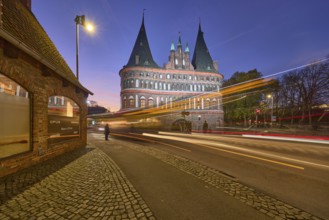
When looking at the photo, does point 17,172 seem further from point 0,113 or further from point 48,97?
point 48,97

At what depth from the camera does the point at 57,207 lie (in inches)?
133

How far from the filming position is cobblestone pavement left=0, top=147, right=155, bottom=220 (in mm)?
3178

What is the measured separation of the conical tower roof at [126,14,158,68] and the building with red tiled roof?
140 feet

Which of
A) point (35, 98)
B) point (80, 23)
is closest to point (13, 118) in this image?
point (35, 98)

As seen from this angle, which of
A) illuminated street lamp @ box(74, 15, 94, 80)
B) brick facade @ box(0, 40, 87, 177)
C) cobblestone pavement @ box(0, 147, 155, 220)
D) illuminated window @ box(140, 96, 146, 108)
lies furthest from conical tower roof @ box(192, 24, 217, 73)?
cobblestone pavement @ box(0, 147, 155, 220)

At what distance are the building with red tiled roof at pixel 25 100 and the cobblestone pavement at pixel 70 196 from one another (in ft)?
3.03

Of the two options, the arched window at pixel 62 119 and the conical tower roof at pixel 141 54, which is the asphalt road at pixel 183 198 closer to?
the arched window at pixel 62 119

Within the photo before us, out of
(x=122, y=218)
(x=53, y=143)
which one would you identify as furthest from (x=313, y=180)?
(x=53, y=143)

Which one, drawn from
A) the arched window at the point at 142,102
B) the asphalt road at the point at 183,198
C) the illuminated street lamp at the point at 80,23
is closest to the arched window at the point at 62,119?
the illuminated street lamp at the point at 80,23

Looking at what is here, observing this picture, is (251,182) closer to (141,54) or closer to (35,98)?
(35,98)

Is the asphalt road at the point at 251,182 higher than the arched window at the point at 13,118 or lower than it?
lower

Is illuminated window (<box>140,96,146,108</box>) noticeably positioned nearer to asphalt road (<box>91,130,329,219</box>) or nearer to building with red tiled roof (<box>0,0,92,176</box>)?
building with red tiled roof (<box>0,0,92,176</box>)

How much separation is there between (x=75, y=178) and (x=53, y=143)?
3.56m

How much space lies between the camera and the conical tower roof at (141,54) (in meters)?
49.5
